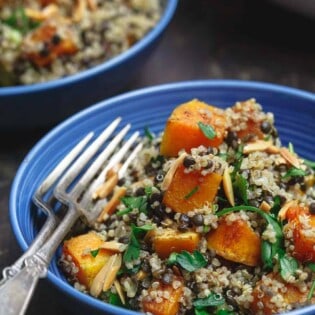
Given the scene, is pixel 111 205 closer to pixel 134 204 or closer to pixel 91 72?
pixel 134 204

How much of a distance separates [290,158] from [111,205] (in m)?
0.44

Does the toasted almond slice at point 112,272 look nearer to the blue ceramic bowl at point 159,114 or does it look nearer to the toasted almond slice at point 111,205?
the toasted almond slice at point 111,205

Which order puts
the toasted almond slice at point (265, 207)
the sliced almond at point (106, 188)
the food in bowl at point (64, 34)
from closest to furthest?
the toasted almond slice at point (265, 207) → the sliced almond at point (106, 188) → the food in bowl at point (64, 34)

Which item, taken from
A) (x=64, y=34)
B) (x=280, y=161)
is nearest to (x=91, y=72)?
(x=64, y=34)

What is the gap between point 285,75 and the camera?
272 centimetres

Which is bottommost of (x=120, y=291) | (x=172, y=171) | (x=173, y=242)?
(x=120, y=291)

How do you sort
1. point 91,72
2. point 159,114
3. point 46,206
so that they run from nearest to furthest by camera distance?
point 46,206
point 159,114
point 91,72

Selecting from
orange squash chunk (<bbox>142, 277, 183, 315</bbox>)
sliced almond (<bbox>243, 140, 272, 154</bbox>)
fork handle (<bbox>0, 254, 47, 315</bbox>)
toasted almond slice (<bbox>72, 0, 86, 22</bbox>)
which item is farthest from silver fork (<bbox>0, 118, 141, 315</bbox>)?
toasted almond slice (<bbox>72, 0, 86, 22</bbox>)

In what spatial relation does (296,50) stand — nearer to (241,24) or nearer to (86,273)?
(241,24)

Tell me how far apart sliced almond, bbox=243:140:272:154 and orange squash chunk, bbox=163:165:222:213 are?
18cm

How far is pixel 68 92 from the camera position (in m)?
2.28

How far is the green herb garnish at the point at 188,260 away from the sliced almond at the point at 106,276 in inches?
4.9

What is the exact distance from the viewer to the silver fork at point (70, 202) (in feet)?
4.73

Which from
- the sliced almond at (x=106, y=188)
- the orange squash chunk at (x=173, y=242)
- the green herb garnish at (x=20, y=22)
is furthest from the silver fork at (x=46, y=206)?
the green herb garnish at (x=20, y=22)
